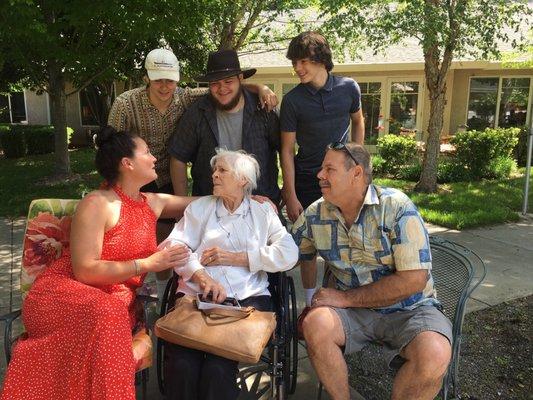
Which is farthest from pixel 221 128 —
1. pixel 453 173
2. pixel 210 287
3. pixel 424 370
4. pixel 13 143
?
pixel 13 143

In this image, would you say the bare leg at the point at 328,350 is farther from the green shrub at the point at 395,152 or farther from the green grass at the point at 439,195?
the green shrub at the point at 395,152

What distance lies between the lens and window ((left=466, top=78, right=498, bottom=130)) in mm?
13812

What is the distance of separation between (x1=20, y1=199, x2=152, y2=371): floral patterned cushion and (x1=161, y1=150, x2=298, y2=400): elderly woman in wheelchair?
1.37ft

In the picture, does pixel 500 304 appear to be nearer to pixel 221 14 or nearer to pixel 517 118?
pixel 221 14

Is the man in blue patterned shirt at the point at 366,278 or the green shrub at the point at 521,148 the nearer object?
the man in blue patterned shirt at the point at 366,278

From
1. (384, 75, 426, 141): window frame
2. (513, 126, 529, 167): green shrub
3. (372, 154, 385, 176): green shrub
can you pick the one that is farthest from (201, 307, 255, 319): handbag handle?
(384, 75, 426, 141): window frame

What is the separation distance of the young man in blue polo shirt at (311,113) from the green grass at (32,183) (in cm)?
507

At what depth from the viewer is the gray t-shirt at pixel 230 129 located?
3.05 meters

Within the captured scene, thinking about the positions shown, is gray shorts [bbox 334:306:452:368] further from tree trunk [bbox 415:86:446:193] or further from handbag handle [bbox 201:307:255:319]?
tree trunk [bbox 415:86:446:193]

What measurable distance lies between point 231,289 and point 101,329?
713 millimetres

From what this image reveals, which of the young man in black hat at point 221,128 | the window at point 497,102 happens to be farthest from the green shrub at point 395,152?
the young man in black hat at point 221,128

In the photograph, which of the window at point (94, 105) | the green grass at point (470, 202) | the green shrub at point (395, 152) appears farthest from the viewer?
the window at point (94, 105)

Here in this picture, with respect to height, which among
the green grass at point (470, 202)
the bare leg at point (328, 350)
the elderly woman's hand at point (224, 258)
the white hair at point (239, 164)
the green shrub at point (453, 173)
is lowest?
the green grass at point (470, 202)

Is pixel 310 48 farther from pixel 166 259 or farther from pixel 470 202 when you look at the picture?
pixel 470 202
